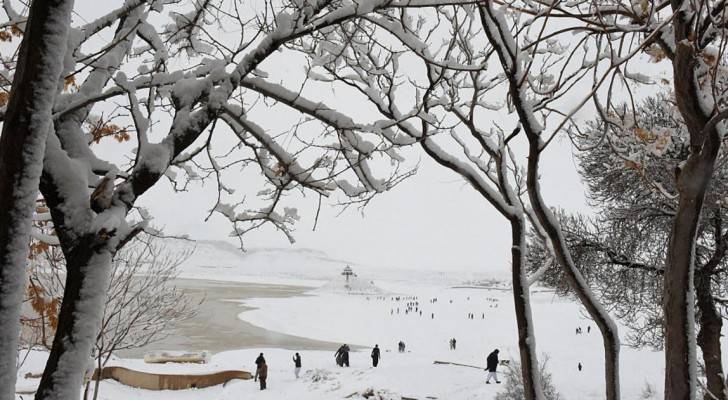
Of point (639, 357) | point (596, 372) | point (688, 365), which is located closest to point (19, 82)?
point (688, 365)

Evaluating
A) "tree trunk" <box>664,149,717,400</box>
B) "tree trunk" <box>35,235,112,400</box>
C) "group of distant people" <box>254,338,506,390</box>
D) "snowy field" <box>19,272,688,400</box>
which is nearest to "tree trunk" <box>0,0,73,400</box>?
"tree trunk" <box>35,235,112,400</box>

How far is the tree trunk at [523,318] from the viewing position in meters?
3.45

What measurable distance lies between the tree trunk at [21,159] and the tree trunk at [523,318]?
2.98 meters

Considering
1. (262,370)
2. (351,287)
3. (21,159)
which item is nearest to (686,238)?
(21,159)

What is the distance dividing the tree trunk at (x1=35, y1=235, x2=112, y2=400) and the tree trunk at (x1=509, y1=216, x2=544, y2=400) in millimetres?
2636

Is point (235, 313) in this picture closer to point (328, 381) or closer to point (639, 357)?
point (328, 381)

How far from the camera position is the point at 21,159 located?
4.82 ft

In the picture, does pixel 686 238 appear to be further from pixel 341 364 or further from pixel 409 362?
pixel 341 364

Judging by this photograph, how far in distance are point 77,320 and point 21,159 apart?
1163mm

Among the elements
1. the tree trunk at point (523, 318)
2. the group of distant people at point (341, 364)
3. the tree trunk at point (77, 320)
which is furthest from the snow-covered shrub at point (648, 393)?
the tree trunk at point (77, 320)

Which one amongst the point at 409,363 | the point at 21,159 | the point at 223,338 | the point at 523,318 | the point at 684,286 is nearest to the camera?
the point at 21,159

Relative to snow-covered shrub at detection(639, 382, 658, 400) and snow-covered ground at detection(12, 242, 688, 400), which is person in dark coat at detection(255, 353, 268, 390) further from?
snow-covered shrub at detection(639, 382, 658, 400)

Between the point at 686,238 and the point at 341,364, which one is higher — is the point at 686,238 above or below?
above

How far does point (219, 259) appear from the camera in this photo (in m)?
187
